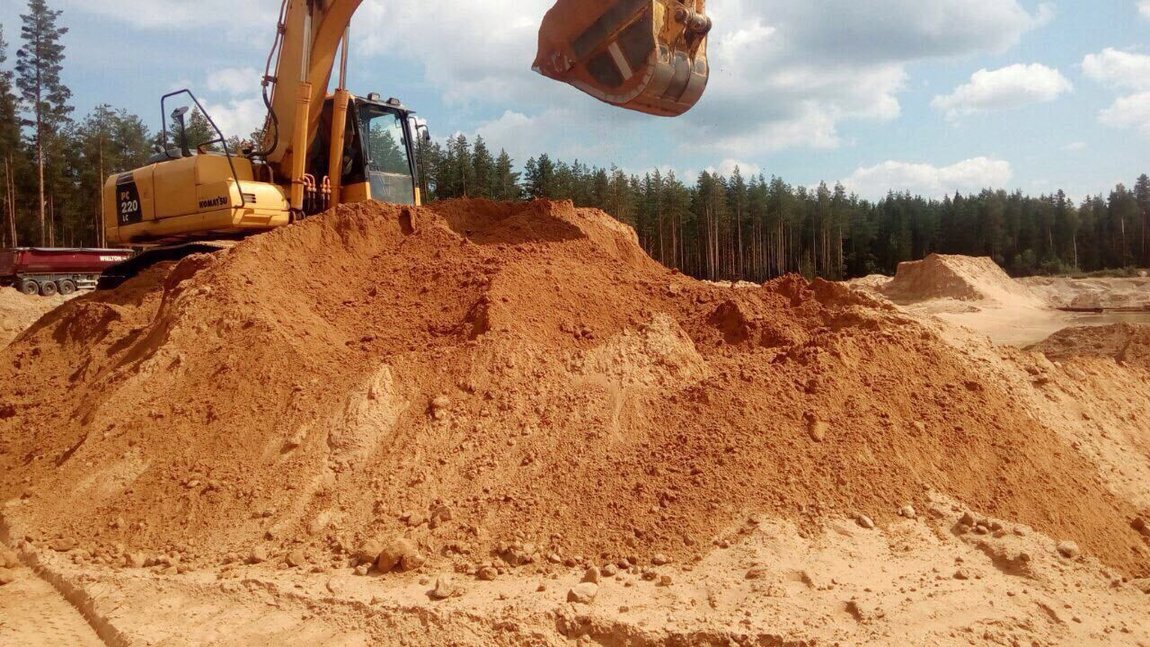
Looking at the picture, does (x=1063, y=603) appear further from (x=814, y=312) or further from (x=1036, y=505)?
(x=814, y=312)

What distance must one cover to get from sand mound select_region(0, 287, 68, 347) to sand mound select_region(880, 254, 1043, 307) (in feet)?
89.3

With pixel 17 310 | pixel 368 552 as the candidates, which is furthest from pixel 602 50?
pixel 17 310

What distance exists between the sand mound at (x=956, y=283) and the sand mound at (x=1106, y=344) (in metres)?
16.5

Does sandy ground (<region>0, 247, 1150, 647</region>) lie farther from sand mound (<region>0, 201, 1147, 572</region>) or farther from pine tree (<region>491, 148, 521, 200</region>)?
pine tree (<region>491, 148, 521, 200</region>)

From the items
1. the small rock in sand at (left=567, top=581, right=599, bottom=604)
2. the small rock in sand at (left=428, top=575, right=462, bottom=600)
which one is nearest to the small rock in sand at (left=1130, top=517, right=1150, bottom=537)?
the small rock in sand at (left=567, top=581, right=599, bottom=604)

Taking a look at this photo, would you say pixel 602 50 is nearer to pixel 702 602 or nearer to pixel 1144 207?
pixel 702 602

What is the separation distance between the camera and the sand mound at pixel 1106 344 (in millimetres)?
9195

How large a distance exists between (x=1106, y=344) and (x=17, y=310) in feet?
71.9

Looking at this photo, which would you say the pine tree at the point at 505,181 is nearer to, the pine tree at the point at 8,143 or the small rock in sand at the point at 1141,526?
the pine tree at the point at 8,143

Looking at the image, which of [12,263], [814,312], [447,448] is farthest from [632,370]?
[12,263]

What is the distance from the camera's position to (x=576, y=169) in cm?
5275

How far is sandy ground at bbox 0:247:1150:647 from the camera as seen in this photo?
3.81 meters

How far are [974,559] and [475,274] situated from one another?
4606 mm

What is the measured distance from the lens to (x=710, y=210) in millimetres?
55750
